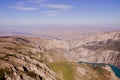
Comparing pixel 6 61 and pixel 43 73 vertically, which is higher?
pixel 6 61

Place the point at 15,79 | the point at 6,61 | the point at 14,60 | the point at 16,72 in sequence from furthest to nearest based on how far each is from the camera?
the point at 14,60, the point at 6,61, the point at 16,72, the point at 15,79

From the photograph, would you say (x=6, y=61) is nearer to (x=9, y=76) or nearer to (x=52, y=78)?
(x=9, y=76)

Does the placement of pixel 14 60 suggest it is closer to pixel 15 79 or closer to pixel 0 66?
pixel 0 66

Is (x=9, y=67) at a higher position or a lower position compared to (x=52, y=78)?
higher

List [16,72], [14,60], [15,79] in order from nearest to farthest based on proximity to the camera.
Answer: [15,79]
[16,72]
[14,60]

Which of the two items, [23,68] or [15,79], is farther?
[23,68]

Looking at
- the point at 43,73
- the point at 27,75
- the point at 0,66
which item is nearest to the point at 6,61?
the point at 0,66

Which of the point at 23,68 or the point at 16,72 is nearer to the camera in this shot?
the point at 16,72

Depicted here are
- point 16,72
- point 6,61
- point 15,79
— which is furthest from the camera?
point 6,61

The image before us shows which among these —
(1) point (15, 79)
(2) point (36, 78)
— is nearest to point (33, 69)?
(2) point (36, 78)
